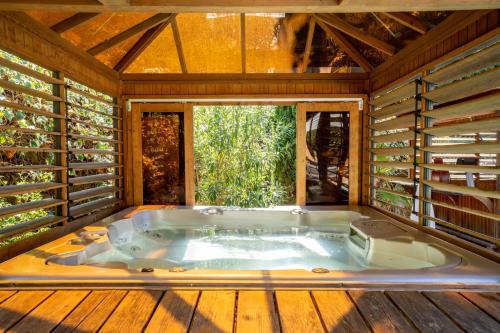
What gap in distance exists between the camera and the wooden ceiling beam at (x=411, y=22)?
2.98m

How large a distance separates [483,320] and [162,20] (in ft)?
12.3

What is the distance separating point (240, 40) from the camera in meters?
3.98

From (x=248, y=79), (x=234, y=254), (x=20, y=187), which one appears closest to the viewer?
(x=20, y=187)

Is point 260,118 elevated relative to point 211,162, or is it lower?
elevated

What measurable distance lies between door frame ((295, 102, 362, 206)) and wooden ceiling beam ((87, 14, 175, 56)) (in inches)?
81.6

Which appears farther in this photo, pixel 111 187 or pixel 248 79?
pixel 248 79

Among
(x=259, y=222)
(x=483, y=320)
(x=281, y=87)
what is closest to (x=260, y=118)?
(x=281, y=87)

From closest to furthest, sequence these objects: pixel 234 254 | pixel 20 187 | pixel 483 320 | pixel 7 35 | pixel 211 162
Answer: pixel 483 320
pixel 7 35
pixel 20 187
pixel 234 254
pixel 211 162

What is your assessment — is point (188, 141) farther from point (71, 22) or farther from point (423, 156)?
point (423, 156)

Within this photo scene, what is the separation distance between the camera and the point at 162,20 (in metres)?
3.63

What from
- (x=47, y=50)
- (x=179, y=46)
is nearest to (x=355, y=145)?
(x=179, y=46)

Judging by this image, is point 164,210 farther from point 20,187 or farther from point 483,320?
point 483,320

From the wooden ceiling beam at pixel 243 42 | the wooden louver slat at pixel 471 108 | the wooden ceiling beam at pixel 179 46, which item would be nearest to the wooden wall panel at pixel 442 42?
the wooden louver slat at pixel 471 108

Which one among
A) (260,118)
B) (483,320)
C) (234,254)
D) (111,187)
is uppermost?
(260,118)
